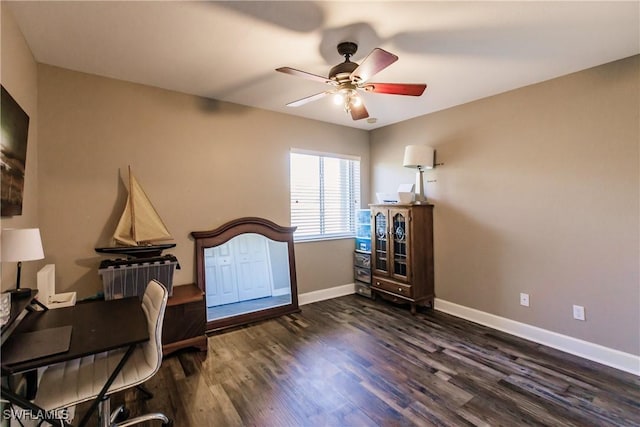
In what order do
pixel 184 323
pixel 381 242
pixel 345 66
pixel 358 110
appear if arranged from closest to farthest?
1. pixel 345 66
2. pixel 358 110
3. pixel 184 323
4. pixel 381 242

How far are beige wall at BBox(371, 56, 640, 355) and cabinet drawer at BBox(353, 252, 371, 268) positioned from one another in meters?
0.93

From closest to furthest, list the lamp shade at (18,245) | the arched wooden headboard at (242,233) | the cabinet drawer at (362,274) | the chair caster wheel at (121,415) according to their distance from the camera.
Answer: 1. the lamp shade at (18,245)
2. the chair caster wheel at (121,415)
3. the arched wooden headboard at (242,233)
4. the cabinet drawer at (362,274)

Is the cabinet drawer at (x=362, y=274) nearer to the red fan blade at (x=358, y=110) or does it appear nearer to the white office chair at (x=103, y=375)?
the red fan blade at (x=358, y=110)

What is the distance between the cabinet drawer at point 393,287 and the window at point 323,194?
85cm

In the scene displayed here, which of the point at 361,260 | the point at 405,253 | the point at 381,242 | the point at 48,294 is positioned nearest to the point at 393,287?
the point at 405,253

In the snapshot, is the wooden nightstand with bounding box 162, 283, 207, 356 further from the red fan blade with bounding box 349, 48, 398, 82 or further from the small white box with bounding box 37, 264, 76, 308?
the red fan blade with bounding box 349, 48, 398, 82

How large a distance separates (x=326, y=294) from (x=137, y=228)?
2504 millimetres

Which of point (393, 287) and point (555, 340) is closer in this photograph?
point (555, 340)

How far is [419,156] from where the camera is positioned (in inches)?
144

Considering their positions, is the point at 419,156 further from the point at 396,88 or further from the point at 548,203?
the point at 396,88

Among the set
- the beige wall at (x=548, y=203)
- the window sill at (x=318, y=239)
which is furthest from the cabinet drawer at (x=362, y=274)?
the beige wall at (x=548, y=203)

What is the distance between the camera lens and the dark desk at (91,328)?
122 centimetres

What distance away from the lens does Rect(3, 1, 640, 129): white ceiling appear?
1.79 meters

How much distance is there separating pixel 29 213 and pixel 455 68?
350 cm
